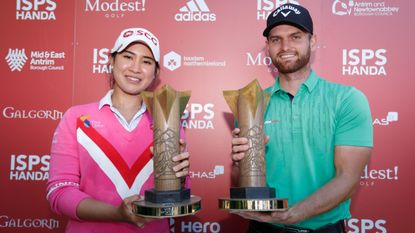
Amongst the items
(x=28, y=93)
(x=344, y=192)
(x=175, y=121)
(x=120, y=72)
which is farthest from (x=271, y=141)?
(x=28, y=93)

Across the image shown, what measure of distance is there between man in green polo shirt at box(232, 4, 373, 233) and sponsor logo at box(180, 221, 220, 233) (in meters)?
0.67

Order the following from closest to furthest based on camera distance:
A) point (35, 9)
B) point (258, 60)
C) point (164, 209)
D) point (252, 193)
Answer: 1. point (164, 209)
2. point (252, 193)
3. point (258, 60)
4. point (35, 9)

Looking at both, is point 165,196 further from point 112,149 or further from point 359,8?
point 359,8

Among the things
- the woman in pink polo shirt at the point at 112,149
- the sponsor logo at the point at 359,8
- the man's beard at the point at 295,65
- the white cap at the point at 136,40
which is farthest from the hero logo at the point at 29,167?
the sponsor logo at the point at 359,8

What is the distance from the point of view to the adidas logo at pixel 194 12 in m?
2.13

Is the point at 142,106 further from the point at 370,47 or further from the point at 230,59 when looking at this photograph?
the point at 370,47

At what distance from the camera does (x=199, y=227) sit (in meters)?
2.08

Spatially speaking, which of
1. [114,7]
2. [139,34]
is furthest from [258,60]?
[114,7]

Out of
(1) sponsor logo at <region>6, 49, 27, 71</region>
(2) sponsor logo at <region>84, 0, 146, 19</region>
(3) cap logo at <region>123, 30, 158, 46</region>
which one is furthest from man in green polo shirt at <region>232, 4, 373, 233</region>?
(1) sponsor logo at <region>6, 49, 27, 71</region>

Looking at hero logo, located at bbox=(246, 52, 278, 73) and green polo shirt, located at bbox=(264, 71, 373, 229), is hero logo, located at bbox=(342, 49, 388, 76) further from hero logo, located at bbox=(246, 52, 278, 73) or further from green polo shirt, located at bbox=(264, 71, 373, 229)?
green polo shirt, located at bbox=(264, 71, 373, 229)

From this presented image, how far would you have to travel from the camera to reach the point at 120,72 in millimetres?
1439

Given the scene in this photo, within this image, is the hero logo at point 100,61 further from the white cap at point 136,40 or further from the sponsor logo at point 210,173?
the sponsor logo at point 210,173

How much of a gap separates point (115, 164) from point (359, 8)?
1.76 meters

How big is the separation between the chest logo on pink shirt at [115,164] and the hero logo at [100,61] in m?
0.84
